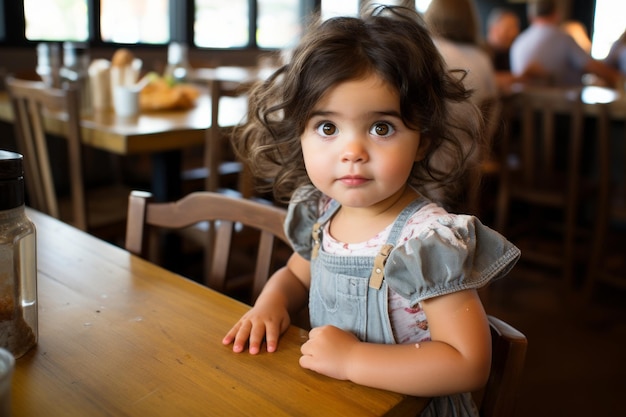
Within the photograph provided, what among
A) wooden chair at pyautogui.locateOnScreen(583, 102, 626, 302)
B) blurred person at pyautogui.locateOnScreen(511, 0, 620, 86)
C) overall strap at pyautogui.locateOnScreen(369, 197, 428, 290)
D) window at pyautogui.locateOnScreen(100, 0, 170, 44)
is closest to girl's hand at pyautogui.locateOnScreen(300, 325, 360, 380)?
overall strap at pyautogui.locateOnScreen(369, 197, 428, 290)

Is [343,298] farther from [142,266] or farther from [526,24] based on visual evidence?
[526,24]

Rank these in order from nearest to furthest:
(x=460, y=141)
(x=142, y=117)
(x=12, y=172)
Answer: (x=12, y=172) < (x=460, y=141) < (x=142, y=117)

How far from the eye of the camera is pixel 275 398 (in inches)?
27.5

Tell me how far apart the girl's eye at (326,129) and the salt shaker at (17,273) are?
1.28 ft

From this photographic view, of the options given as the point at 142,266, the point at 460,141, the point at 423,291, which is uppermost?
the point at 460,141

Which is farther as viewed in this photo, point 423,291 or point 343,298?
point 343,298

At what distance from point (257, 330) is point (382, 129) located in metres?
0.32

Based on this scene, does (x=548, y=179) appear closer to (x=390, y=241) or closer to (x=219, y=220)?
(x=219, y=220)

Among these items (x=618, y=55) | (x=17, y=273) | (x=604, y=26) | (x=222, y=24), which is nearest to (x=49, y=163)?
(x=17, y=273)

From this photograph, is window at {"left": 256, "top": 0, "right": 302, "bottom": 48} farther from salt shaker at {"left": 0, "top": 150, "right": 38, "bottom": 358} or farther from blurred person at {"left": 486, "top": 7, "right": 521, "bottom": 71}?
salt shaker at {"left": 0, "top": 150, "right": 38, "bottom": 358}

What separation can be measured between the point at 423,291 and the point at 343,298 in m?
0.18

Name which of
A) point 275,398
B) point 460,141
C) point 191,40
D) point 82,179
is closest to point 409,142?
point 460,141

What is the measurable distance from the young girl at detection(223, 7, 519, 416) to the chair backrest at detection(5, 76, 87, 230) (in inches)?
53.8

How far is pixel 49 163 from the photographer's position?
2.39 m
